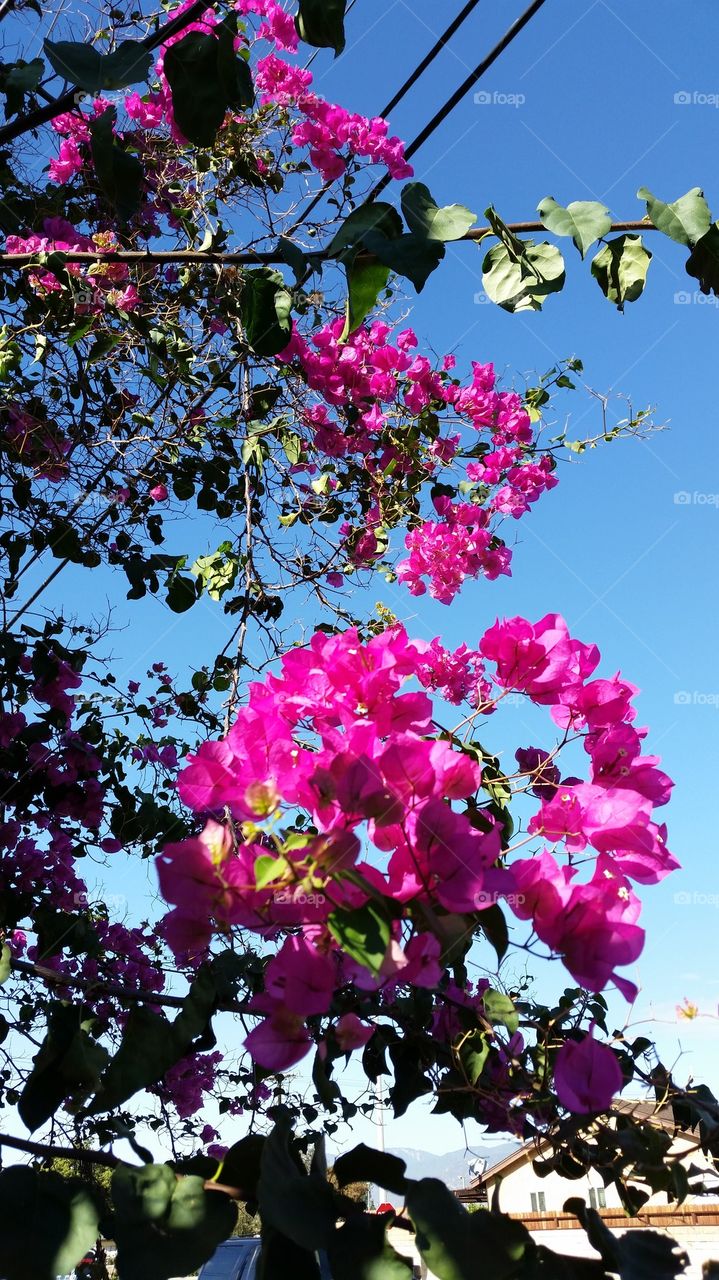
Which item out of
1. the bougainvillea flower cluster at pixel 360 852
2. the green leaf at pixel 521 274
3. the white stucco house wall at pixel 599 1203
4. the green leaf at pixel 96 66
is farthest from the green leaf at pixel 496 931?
the green leaf at pixel 96 66

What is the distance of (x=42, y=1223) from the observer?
0.59m

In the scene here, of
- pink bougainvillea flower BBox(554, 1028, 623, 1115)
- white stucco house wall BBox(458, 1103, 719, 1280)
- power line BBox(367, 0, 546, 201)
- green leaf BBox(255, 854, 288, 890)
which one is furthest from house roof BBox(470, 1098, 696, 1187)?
power line BBox(367, 0, 546, 201)

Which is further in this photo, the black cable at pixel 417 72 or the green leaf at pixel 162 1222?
the black cable at pixel 417 72

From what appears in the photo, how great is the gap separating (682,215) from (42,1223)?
1193mm

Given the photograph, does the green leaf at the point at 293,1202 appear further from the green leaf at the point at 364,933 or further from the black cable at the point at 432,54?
the black cable at the point at 432,54

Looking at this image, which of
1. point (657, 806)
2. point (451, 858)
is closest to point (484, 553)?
point (657, 806)

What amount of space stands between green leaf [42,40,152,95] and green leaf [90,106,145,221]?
5 cm

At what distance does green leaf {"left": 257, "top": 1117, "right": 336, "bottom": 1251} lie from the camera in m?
0.54

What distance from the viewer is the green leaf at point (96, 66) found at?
981mm

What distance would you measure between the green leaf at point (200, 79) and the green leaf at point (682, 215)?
502mm

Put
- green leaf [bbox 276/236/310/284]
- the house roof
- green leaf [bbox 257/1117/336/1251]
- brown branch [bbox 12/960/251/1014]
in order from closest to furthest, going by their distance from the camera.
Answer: green leaf [bbox 257/1117/336/1251]
the house roof
brown branch [bbox 12/960/251/1014]
green leaf [bbox 276/236/310/284]

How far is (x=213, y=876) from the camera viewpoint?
0.64 m

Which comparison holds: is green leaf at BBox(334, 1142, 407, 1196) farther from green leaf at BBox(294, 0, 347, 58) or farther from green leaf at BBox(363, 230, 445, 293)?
green leaf at BBox(294, 0, 347, 58)

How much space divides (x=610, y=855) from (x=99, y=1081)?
17.2 inches
